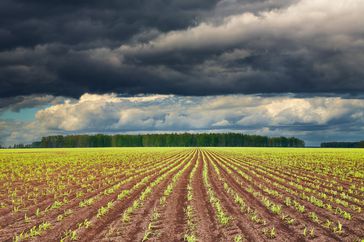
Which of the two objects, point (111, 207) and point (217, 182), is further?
point (217, 182)

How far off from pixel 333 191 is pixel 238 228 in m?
11.6

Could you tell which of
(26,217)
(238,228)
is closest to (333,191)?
(238,228)

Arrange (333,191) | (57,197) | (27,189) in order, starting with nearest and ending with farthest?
(57,197), (333,191), (27,189)

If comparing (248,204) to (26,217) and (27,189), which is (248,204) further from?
(27,189)

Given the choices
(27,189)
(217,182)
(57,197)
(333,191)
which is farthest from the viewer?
(217,182)

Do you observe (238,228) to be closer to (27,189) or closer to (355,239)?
(355,239)

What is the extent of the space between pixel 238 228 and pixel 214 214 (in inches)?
91.5

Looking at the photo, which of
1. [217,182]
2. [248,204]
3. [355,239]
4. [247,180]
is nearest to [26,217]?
[248,204]

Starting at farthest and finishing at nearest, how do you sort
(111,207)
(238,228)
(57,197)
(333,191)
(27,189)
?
(27,189)
(333,191)
(57,197)
(111,207)
(238,228)

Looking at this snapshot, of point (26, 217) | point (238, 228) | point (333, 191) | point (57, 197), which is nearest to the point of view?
point (238, 228)

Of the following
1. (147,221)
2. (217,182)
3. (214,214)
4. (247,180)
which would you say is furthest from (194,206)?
(247,180)

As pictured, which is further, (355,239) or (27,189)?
(27,189)

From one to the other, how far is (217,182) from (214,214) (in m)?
10.8

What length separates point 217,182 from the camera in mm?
24953
